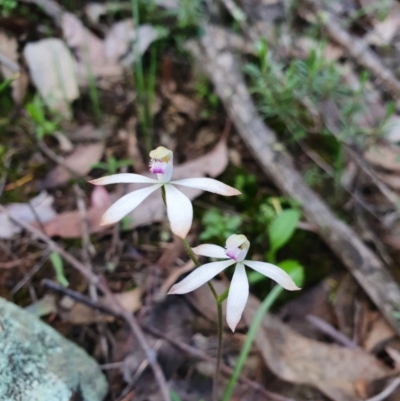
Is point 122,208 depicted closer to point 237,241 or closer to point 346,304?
point 237,241

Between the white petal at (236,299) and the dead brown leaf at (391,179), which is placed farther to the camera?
the dead brown leaf at (391,179)

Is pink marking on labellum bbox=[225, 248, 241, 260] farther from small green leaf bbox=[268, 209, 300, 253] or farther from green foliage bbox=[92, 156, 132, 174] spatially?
green foliage bbox=[92, 156, 132, 174]

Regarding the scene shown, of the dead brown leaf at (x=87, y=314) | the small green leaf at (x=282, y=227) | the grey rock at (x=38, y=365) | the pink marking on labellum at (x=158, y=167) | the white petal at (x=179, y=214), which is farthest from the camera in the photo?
the small green leaf at (x=282, y=227)

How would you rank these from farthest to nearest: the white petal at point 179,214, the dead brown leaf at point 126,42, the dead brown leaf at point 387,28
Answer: the dead brown leaf at point 387,28, the dead brown leaf at point 126,42, the white petal at point 179,214

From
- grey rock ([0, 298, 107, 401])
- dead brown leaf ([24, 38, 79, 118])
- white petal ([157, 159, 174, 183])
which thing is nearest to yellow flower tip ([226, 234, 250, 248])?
white petal ([157, 159, 174, 183])

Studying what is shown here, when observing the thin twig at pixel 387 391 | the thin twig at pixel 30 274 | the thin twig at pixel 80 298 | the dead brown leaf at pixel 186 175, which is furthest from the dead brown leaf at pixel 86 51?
the thin twig at pixel 387 391

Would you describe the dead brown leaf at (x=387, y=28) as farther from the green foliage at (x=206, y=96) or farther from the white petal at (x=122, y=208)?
the white petal at (x=122, y=208)

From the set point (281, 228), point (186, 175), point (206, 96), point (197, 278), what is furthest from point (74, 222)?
point (197, 278)
